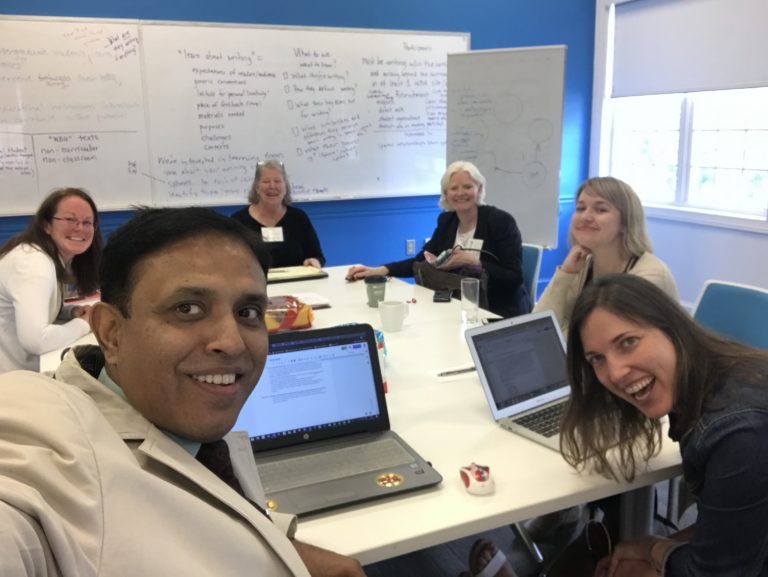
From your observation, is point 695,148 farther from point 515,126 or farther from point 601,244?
point 601,244

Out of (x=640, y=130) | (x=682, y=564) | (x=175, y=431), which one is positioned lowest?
(x=682, y=564)

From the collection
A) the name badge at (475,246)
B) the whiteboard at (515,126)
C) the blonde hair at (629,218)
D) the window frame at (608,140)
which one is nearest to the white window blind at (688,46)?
the window frame at (608,140)

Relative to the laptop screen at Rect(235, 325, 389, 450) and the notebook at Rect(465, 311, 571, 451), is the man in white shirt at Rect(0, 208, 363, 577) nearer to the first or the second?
the laptop screen at Rect(235, 325, 389, 450)

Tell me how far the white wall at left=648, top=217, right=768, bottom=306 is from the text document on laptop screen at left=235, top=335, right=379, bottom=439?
11.5 feet

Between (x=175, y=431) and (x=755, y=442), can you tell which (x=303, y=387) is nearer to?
(x=175, y=431)

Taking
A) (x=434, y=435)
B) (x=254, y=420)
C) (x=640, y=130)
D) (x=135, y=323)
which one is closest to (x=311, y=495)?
(x=254, y=420)

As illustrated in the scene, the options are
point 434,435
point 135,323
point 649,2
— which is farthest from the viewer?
point 649,2

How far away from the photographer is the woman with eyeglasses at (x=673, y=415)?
107cm

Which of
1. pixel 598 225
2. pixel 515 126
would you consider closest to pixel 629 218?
pixel 598 225

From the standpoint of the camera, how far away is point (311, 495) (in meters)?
1.24

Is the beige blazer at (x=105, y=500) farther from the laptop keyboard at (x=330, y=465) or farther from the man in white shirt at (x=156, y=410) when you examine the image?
the laptop keyboard at (x=330, y=465)

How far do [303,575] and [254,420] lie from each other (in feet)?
1.95

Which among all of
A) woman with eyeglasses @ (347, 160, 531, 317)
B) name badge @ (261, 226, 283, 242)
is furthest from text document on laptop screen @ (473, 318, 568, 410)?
name badge @ (261, 226, 283, 242)

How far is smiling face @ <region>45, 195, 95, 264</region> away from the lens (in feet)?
7.98
